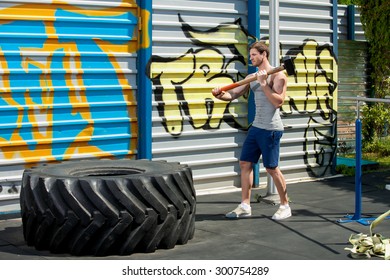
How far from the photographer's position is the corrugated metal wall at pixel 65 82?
820 cm

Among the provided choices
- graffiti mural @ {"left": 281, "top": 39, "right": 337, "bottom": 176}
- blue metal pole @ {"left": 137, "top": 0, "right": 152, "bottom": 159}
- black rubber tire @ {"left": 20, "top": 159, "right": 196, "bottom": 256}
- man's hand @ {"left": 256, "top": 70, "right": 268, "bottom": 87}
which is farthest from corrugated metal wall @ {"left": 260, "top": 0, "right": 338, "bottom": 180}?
black rubber tire @ {"left": 20, "top": 159, "right": 196, "bottom": 256}

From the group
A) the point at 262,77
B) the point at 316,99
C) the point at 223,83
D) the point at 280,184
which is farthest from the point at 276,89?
the point at 316,99

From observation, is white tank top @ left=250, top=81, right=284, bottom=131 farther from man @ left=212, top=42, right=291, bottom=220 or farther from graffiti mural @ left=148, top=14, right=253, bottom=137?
graffiti mural @ left=148, top=14, right=253, bottom=137

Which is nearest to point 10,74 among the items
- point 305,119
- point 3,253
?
point 3,253

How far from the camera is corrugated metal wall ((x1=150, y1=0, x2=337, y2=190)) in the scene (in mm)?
9430

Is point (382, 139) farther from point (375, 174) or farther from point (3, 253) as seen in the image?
point (3, 253)

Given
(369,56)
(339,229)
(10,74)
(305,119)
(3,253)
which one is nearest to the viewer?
(3,253)

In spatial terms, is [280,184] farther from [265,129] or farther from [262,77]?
[262,77]

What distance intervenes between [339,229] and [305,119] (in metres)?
3.56

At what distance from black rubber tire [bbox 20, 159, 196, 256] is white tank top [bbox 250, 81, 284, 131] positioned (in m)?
1.64

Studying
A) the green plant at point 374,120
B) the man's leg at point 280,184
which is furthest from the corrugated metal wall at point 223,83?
the green plant at point 374,120

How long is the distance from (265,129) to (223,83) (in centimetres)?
206

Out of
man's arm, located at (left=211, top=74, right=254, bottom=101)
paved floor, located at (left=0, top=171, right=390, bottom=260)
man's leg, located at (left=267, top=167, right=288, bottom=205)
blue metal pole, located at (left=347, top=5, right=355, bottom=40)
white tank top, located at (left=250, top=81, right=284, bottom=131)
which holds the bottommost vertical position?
paved floor, located at (left=0, top=171, right=390, bottom=260)

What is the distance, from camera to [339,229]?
7594mm
